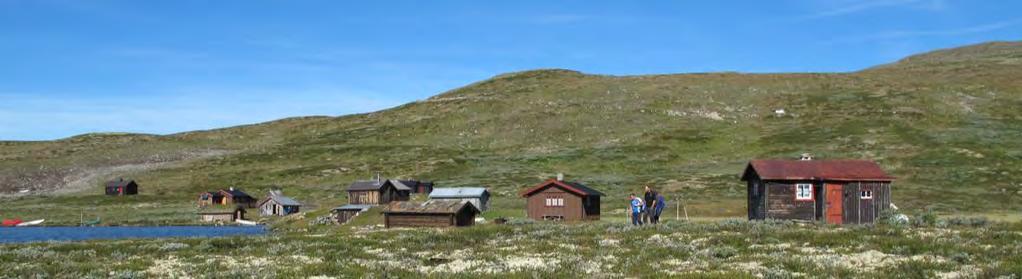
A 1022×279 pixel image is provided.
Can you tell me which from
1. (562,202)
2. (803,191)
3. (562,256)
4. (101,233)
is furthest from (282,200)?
(562,256)

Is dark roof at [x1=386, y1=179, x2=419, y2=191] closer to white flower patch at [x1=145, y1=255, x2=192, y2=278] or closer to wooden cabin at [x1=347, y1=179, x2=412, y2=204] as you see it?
wooden cabin at [x1=347, y1=179, x2=412, y2=204]

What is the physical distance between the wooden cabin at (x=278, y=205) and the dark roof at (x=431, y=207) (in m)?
42.9

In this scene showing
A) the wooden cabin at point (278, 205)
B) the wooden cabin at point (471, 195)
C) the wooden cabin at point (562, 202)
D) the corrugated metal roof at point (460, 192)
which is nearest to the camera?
the wooden cabin at point (562, 202)

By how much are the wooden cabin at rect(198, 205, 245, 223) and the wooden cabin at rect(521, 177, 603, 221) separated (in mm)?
47312

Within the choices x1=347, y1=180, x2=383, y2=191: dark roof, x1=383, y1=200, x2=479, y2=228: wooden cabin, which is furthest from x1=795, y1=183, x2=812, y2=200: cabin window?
x1=347, y1=180, x2=383, y2=191: dark roof

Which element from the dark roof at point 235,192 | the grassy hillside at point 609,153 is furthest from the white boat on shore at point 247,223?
the dark roof at point 235,192

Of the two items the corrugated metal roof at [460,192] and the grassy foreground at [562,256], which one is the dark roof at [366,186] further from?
the grassy foreground at [562,256]

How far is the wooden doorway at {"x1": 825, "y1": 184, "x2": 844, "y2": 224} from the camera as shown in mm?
59719

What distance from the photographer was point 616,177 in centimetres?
12750

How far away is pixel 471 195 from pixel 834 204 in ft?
160

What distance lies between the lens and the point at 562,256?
89.4ft

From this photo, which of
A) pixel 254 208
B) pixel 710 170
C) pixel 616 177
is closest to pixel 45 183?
pixel 254 208

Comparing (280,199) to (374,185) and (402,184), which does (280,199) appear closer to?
(374,185)

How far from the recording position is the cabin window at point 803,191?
197ft
